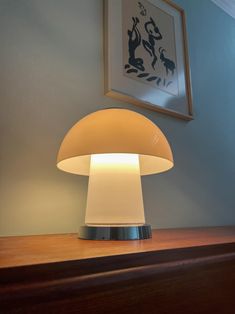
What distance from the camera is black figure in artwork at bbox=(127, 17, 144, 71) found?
1109 millimetres

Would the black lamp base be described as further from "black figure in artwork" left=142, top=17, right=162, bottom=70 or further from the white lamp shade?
"black figure in artwork" left=142, top=17, right=162, bottom=70

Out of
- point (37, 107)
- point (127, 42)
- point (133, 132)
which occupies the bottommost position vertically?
point (133, 132)

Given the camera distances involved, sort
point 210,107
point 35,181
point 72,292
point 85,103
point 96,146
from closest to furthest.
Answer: point 72,292, point 96,146, point 35,181, point 85,103, point 210,107

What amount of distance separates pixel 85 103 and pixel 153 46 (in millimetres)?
516

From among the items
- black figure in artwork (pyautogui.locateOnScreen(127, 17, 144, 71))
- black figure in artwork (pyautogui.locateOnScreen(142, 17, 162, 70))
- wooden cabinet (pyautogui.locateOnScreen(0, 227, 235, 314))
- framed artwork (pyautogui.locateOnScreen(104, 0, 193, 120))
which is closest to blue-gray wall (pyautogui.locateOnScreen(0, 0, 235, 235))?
framed artwork (pyautogui.locateOnScreen(104, 0, 193, 120))

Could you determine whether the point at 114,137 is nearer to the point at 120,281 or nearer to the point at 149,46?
the point at 120,281

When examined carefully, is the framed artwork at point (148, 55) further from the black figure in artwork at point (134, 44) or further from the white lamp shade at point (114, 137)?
the white lamp shade at point (114, 137)

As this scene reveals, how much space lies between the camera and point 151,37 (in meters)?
1.22

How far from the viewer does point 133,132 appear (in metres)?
0.58

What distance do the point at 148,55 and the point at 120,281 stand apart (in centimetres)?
104

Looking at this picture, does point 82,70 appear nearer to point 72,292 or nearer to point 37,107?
point 37,107

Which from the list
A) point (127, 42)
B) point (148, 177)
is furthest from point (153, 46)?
point (148, 177)

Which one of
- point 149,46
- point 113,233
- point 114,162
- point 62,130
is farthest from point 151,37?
point 113,233

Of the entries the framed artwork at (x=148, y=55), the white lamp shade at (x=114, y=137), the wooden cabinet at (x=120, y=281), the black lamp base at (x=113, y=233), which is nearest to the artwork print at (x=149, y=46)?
the framed artwork at (x=148, y=55)
